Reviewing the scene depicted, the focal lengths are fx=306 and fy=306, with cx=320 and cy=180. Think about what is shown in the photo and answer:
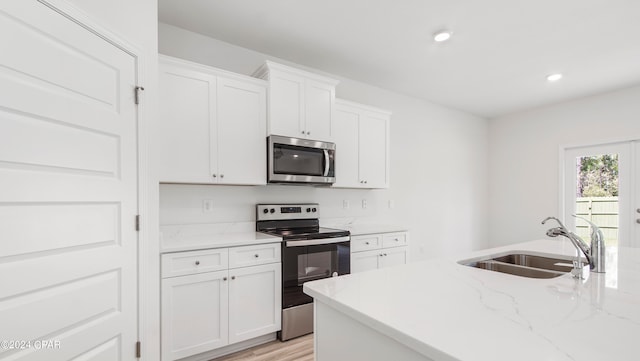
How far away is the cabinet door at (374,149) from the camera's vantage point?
3.46 m

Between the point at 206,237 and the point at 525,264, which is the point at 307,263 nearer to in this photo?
the point at 206,237

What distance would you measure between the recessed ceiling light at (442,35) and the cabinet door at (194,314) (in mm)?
2653

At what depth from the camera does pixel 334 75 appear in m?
3.65

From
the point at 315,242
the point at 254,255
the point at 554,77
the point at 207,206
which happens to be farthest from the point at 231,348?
the point at 554,77

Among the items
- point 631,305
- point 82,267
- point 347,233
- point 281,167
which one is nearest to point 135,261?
point 82,267

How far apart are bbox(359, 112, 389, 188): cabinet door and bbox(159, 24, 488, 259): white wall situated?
1.05 ft

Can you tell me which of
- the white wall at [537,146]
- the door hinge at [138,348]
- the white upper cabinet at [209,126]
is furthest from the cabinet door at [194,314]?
the white wall at [537,146]

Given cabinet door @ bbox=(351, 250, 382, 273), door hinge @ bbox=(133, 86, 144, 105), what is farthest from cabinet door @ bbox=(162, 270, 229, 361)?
cabinet door @ bbox=(351, 250, 382, 273)

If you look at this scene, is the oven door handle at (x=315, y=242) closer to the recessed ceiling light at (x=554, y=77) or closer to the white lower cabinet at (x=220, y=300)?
the white lower cabinet at (x=220, y=300)

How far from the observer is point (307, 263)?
8.52ft

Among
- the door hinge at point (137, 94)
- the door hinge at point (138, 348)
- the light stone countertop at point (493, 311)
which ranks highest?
the door hinge at point (137, 94)

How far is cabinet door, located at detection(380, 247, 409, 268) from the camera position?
10.5 ft

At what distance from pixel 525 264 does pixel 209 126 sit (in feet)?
7.83

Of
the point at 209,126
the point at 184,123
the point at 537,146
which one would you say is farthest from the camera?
the point at 537,146
